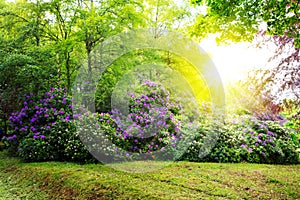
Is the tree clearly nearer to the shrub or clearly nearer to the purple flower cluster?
the shrub

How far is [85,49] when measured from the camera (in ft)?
30.8

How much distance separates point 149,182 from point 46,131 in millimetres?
3542

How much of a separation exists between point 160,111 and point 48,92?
3264 millimetres

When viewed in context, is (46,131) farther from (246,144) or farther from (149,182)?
(246,144)

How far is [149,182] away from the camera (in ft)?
14.6

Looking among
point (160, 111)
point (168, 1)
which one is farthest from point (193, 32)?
point (168, 1)

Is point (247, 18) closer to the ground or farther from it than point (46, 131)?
farther from it

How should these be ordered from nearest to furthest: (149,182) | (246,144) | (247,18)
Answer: (149,182), (247,18), (246,144)

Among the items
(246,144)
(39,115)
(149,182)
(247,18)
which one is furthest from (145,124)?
(247,18)

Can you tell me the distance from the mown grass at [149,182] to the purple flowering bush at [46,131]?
1.39ft

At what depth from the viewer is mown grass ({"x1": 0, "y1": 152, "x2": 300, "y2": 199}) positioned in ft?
13.1

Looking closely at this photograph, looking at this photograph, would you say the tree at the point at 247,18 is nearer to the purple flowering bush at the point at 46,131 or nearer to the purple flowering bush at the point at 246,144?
the purple flowering bush at the point at 246,144

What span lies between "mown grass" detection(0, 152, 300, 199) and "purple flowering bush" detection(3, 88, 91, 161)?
0.43 m

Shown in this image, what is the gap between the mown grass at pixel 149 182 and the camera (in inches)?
157
